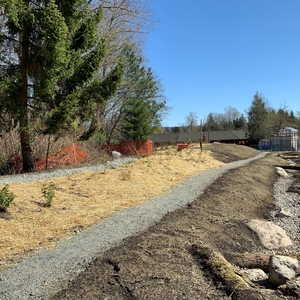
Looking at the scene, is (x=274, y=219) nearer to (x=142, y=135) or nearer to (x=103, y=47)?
(x=103, y=47)

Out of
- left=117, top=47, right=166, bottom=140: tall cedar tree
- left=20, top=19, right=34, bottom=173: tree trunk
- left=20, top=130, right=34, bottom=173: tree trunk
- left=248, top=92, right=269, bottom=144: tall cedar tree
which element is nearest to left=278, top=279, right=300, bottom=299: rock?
left=20, top=19, right=34, bottom=173: tree trunk

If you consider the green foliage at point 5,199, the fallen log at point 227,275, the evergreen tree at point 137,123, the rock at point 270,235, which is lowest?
the rock at point 270,235

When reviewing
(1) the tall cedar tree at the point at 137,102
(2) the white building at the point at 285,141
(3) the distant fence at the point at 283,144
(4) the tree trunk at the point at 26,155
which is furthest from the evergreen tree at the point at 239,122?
(4) the tree trunk at the point at 26,155

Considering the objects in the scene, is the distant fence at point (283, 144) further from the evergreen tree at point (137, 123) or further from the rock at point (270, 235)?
the rock at point (270, 235)

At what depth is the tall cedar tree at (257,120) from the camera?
170ft

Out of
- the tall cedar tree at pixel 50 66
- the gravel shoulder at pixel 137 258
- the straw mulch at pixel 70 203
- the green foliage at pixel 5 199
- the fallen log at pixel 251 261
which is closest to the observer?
the gravel shoulder at pixel 137 258

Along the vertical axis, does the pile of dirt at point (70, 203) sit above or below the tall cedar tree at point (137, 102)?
below

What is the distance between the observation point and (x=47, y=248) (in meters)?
4.23

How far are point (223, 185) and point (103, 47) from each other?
6.72 meters

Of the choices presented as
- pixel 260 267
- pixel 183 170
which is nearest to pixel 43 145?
pixel 183 170

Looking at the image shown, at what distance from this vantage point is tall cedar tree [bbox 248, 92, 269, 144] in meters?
51.7

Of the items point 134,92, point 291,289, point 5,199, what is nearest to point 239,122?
point 134,92

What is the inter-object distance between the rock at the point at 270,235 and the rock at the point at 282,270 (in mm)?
1728

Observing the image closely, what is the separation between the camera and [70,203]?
21.7 feet
